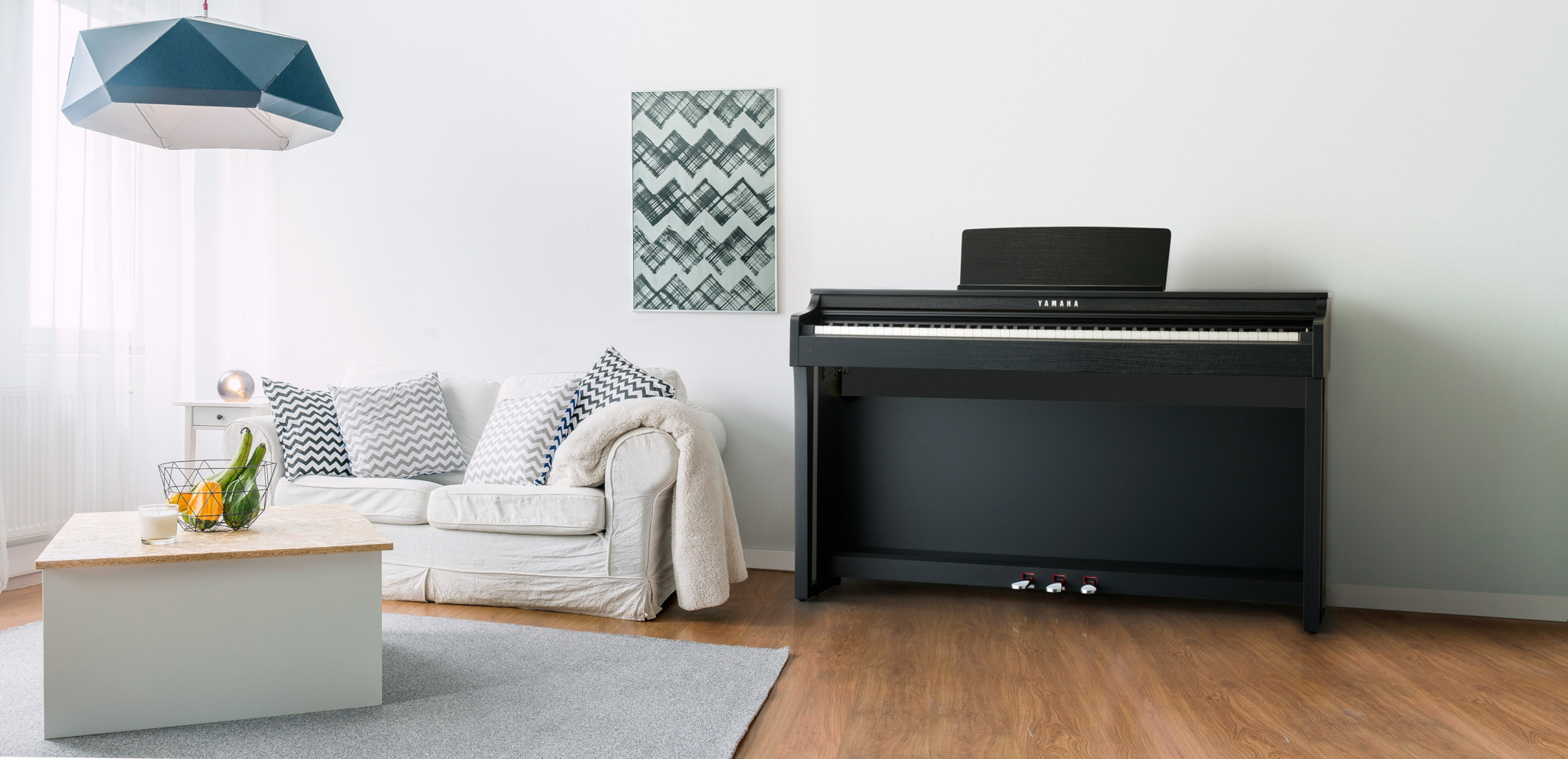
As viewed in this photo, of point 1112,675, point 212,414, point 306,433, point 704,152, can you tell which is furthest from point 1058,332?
point 212,414

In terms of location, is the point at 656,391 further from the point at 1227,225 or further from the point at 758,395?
the point at 1227,225

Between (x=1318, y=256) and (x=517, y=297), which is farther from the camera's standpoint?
(x=517, y=297)

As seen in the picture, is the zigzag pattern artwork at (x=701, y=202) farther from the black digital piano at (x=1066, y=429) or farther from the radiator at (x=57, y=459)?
the radiator at (x=57, y=459)

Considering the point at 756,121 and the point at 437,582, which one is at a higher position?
the point at 756,121

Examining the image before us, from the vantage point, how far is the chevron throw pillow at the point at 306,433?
10.4 ft

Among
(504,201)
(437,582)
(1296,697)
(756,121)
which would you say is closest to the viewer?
(1296,697)

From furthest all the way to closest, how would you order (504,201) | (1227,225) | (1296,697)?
(504,201) < (1227,225) < (1296,697)

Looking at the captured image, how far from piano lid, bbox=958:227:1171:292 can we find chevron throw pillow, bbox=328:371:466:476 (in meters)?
1.87

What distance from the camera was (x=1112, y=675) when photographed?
7.92 ft

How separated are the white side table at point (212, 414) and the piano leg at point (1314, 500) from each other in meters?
3.45

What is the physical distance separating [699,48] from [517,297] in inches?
47.0

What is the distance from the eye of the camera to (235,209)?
4.07m

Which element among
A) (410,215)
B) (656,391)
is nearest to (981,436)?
(656,391)

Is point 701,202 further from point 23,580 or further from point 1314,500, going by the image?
point 23,580
